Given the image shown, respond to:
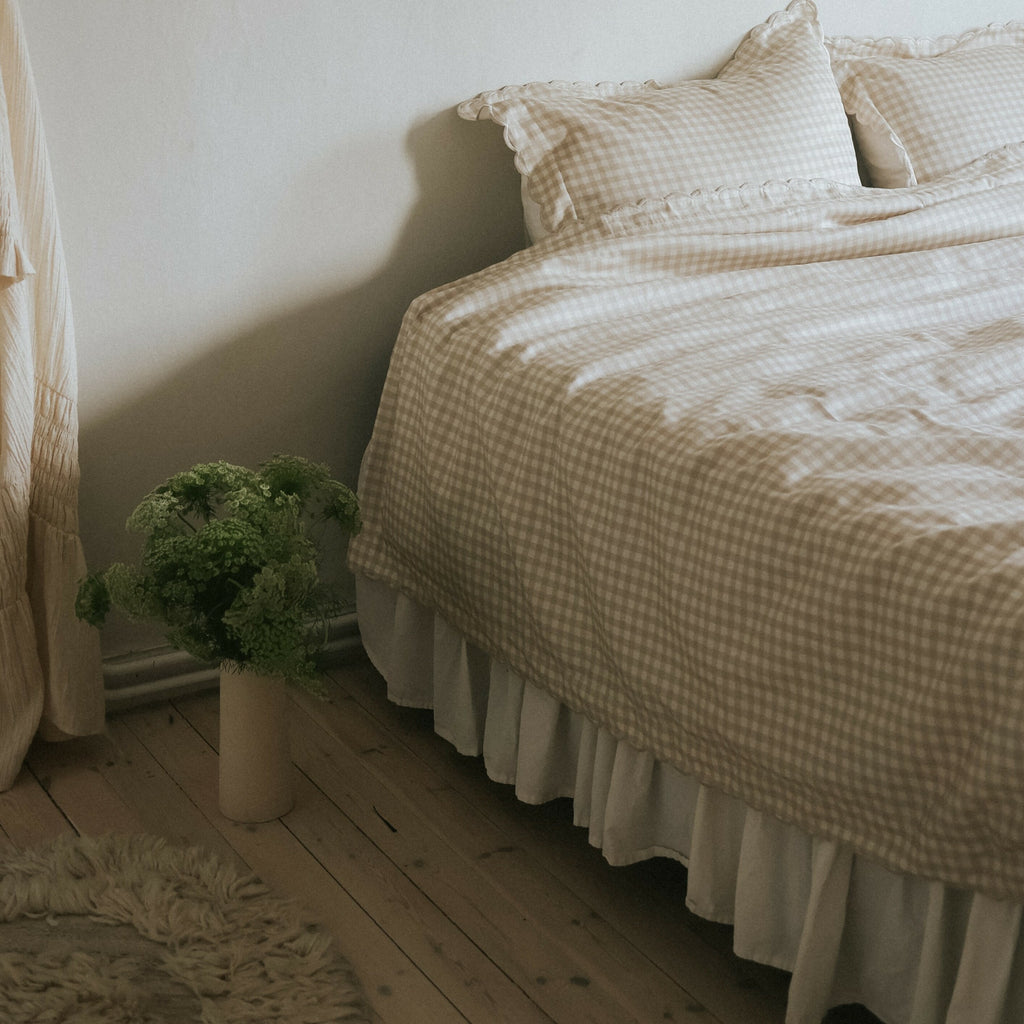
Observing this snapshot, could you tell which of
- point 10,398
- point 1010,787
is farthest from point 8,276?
point 1010,787

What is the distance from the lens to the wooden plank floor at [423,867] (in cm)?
150

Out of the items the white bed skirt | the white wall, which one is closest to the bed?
the white bed skirt

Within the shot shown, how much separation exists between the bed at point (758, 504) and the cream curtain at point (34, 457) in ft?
1.52

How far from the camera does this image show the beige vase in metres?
1.76

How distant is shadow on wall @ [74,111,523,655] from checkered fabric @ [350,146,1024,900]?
217mm

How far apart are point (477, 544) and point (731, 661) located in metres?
0.50

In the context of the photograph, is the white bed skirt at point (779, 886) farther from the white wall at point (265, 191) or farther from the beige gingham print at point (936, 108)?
the beige gingham print at point (936, 108)

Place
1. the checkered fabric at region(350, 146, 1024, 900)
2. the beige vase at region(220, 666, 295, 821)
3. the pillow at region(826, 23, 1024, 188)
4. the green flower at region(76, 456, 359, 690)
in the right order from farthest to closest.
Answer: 1. the pillow at region(826, 23, 1024, 188)
2. the beige vase at region(220, 666, 295, 821)
3. the green flower at region(76, 456, 359, 690)
4. the checkered fabric at region(350, 146, 1024, 900)

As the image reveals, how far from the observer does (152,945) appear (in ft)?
5.04

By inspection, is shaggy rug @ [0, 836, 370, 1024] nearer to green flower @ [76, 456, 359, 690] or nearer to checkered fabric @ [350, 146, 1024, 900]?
green flower @ [76, 456, 359, 690]

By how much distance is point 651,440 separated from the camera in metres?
1.50

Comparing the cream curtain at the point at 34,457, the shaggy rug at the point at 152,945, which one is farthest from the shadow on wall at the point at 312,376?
the shaggy rug at the point at 152,945

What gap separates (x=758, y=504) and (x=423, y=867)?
2.43ft

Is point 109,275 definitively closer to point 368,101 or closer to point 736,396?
point 368,101
